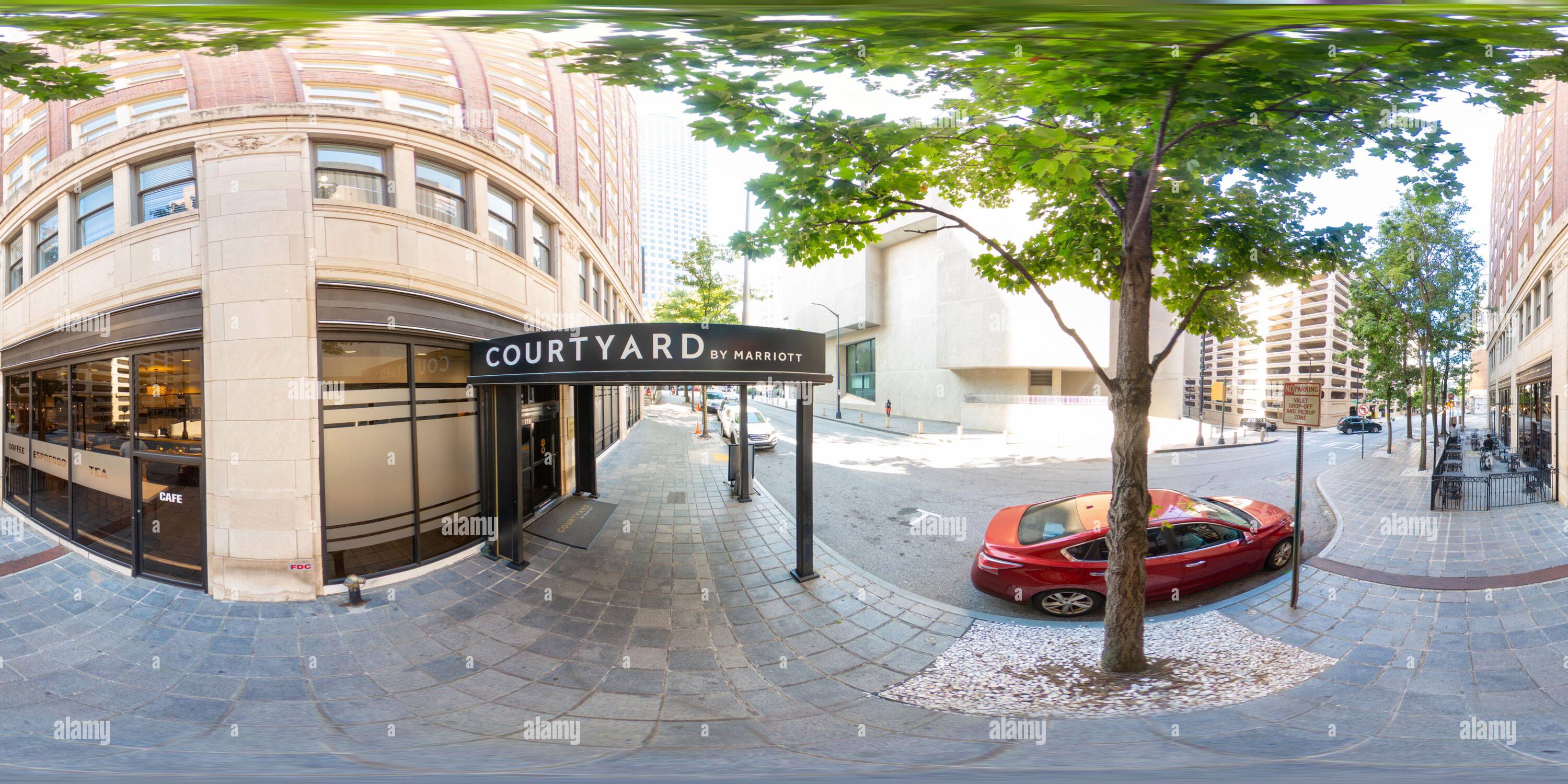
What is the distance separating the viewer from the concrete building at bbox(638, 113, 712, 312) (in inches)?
117

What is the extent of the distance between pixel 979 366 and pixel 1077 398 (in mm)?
6291

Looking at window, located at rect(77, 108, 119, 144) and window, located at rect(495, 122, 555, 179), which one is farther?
window, located at rect(495, 122, 555, 179)

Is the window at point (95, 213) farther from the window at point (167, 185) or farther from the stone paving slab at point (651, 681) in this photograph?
the stone paving slab at point (651, 681)

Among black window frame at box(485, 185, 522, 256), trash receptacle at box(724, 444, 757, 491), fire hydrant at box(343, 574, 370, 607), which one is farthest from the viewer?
trash receptacle at box(724, 444, 757, 491)

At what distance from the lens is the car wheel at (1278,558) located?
5605mm

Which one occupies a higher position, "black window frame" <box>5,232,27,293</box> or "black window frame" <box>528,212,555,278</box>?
"black window frame" <box>528,212,555,278</box>

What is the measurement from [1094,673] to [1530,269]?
16.8 metres

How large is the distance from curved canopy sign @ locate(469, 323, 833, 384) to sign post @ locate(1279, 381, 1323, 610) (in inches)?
194

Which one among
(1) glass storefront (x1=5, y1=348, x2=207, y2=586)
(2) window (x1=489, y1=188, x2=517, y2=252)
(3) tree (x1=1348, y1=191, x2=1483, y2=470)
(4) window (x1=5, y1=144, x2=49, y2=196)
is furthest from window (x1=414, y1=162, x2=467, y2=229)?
(3) tree (x1=1348, y1=191, x2=1483, y2=470)

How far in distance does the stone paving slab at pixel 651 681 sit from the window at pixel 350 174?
4356 millimetres

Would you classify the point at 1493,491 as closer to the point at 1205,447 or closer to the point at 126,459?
the point at 1205,447

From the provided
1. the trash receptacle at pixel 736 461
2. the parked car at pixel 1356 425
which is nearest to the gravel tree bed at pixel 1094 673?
the trash receptacle at pixel 736 461

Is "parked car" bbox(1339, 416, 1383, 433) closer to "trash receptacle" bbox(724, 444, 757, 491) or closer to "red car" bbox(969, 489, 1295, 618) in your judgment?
"red car" bbox(969, 489, 1295, 618)

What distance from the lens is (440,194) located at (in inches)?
238
